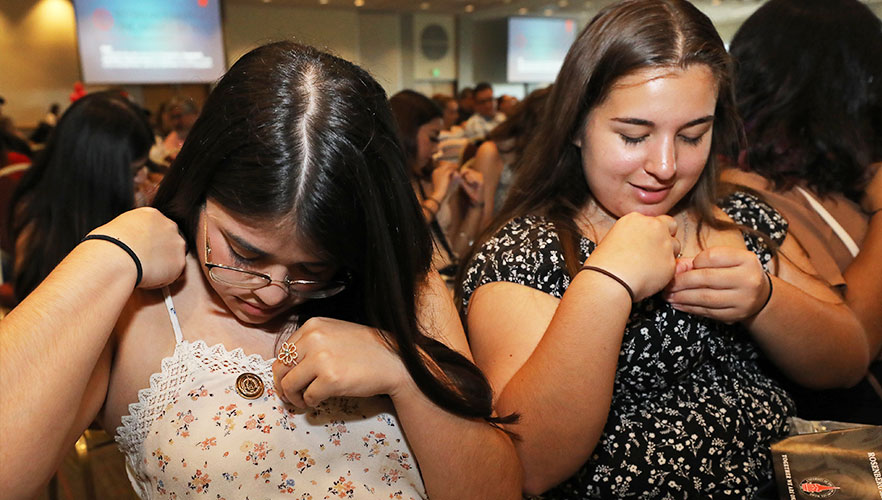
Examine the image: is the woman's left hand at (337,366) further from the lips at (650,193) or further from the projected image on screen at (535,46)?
the projected image on screen at (535,46)

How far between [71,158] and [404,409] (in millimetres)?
1836

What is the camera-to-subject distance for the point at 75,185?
2270 mm

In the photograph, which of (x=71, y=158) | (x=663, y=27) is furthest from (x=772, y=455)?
(x=71, y=158)

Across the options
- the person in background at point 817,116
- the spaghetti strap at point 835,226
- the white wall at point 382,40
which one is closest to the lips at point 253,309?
the person in background at point 817,116

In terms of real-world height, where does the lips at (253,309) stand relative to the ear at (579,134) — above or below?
below

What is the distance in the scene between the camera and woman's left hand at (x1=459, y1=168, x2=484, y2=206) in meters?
3.68

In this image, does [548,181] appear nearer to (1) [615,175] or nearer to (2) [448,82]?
(1) [615,175]

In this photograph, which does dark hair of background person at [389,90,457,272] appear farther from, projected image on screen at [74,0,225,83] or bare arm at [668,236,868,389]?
projected image on screen at [74,0,225,83]

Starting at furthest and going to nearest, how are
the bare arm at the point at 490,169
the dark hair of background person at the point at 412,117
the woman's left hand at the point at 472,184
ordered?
the bare arm at the point at 490,169, the woman's left hand at the point at 472,184, the dark hair of background person at the point at 412,117

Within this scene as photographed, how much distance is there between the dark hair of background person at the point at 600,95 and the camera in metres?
1.17

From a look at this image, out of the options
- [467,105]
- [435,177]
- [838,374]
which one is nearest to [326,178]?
[838,374]

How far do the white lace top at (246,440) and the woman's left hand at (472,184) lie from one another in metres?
2.63

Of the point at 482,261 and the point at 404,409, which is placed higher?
the point at 482,261

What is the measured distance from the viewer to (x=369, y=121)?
37.9 inches
